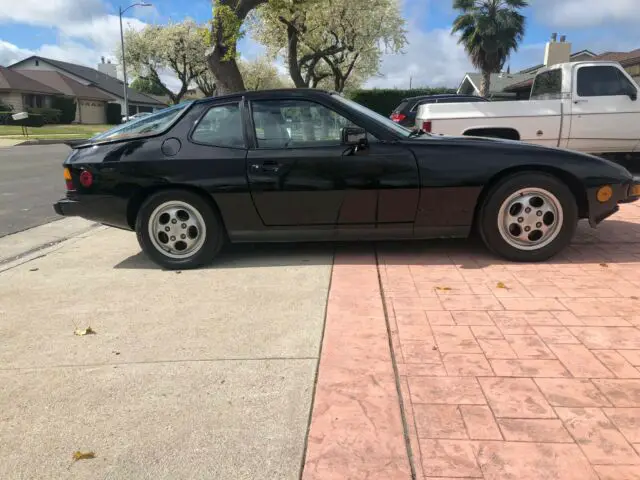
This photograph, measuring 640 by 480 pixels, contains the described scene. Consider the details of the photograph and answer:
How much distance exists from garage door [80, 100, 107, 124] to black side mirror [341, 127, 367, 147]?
5866cm

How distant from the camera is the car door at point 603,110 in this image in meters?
8.72

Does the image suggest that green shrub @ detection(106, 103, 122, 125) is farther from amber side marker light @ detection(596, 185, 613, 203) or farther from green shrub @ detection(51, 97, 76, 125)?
amber side marker light @ detection(596, 185, 613, 203)

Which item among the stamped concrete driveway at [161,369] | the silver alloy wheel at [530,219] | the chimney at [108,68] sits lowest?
the stamped concrete driveway at [161,369]

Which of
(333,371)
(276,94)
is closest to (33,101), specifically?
(276,94)

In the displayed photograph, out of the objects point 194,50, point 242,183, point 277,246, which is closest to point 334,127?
point 242,183

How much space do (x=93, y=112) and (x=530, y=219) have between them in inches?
2436

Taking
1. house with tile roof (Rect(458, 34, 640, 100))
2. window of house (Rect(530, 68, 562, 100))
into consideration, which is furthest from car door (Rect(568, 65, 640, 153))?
house with tile roof (Rect(458, 34, 640, 100))

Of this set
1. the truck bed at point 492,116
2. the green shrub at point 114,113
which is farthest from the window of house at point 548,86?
the green shrub at point 114,113

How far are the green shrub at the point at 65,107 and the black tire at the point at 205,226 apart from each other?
52.6 m

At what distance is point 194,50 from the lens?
5553cm

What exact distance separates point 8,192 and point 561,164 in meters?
9.86

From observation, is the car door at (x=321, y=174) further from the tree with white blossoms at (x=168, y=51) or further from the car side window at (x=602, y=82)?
the tree with white blossoms at (x=168, y=51)

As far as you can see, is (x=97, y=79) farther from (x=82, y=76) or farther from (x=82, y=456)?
(x=82, y=456)

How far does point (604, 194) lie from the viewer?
4.66 meters
